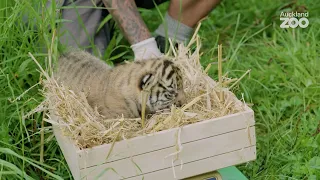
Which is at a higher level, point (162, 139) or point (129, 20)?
point (129, 20)

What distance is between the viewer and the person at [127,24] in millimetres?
3521

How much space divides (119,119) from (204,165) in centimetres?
41

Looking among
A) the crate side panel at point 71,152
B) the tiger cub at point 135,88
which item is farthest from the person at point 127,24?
the crate side panel at point 71,152

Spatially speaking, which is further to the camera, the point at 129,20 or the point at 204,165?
the point at 129,20

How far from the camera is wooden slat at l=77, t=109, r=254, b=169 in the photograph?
7.95 feet

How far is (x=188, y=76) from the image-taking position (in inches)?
117

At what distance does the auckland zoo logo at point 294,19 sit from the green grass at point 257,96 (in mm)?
51

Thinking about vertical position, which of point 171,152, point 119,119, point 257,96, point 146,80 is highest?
point 146,80

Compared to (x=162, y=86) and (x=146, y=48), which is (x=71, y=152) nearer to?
(x=162, y=86)

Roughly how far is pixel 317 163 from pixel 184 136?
88 cm

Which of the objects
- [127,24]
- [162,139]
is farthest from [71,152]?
[127,24]

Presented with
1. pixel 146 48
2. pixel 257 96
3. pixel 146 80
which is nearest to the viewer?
pixel 146 80

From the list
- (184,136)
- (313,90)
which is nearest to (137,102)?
(184,136)

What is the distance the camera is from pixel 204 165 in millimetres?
2627
